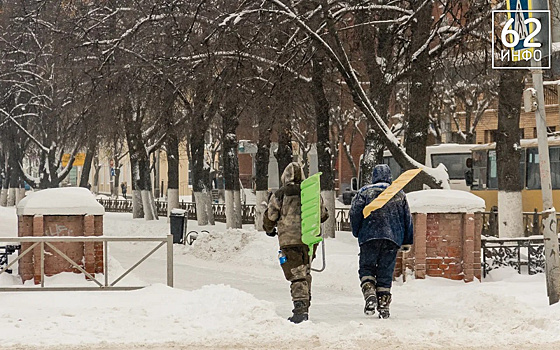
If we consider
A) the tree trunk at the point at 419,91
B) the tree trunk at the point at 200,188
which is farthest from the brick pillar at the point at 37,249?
the tree trunk at the point at 200,188

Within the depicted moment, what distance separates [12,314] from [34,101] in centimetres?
3423

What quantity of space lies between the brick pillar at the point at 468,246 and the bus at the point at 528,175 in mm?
15642

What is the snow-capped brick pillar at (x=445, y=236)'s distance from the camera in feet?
48.4

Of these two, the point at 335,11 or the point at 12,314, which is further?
the point at 335,11

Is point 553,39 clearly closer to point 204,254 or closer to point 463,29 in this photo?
point 463,29

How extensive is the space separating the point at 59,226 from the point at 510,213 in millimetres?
11513

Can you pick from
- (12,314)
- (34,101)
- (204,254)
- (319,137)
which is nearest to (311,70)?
(319,137)

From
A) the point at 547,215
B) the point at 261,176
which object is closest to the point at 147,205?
the point at 261,176

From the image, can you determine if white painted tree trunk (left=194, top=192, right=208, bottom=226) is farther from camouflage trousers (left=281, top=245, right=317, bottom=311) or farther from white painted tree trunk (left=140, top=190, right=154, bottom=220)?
camouflage trousers (left=281, top=245, right=317, bottom=311)

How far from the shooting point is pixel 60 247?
48.2 feet

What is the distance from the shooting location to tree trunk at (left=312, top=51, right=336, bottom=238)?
2456cm

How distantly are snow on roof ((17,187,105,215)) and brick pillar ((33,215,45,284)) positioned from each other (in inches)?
4.4

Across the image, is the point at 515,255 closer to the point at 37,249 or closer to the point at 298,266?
the point at 298,266

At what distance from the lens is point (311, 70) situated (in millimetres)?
25797
